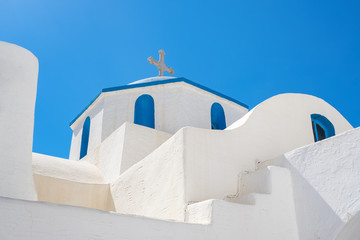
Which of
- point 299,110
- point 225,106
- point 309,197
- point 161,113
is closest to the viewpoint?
point 309,197

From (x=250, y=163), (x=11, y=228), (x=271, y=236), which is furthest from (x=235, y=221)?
(x=11, y=228)

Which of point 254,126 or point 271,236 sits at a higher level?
point 254,126

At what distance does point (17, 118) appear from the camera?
5062mm

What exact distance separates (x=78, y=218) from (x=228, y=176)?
2.59 m

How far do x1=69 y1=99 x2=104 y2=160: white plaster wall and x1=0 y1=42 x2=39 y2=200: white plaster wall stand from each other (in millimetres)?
4483

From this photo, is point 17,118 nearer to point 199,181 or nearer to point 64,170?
point 199,181

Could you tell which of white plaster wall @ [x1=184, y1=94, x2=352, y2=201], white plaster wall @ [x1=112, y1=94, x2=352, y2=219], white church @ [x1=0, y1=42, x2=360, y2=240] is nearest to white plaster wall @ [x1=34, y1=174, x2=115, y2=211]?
white church @ [x1=0, y1=42, x2=360, y2=240]

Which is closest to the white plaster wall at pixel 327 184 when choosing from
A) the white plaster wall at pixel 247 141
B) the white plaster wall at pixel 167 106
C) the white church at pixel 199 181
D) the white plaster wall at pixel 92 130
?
the white church at pixel 199 181

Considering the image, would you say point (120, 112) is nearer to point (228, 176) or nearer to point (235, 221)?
point (228, 176)

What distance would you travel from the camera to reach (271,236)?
5.09 metres

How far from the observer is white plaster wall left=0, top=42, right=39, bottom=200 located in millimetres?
4695

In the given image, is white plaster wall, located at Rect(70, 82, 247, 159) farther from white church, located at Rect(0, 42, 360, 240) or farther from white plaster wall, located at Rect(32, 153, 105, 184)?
white church, located at Rect(0, 42, 360, 240)

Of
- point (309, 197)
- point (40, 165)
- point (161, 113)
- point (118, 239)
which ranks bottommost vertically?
point (118, 239)

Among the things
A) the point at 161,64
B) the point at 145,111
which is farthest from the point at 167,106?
the point at 161,64
